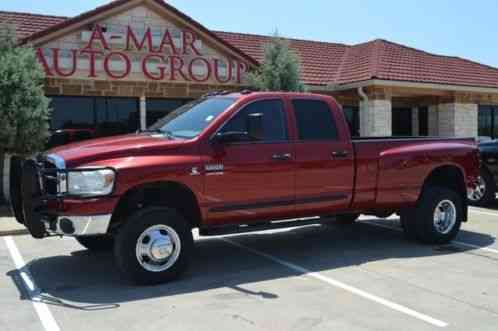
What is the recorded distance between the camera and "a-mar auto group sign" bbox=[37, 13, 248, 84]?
13913 millimetres

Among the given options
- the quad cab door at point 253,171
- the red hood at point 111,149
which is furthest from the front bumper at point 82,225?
the quad cab door at point 253,171

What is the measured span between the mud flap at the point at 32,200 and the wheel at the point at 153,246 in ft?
2.77

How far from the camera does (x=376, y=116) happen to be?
1738 centimetres

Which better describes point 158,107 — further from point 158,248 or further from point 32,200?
point 158,248

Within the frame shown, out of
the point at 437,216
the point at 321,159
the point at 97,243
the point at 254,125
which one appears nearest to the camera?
the point at 254,125

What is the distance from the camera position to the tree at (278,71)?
15.2 m

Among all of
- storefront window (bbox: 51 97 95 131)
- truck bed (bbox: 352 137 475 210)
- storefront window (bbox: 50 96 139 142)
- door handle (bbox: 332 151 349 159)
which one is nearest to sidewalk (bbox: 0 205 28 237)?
storefront window (bbox: 50 96 139 142)

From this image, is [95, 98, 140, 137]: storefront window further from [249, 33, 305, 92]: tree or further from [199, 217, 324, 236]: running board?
[199, 217, 324, 236]: running board

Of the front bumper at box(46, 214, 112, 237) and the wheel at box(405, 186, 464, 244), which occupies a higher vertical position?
the front bumper at box(46, 214, 112, 237)

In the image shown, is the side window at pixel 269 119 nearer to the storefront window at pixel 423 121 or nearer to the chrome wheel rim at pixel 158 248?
the chrome wheel rim at pixel 158 248

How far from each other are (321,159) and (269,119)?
2.67ft

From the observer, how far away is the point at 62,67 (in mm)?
13836

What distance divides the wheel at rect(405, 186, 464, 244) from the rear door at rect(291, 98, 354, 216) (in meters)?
1.37

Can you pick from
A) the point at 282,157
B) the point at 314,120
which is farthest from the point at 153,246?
the point at 314,120
